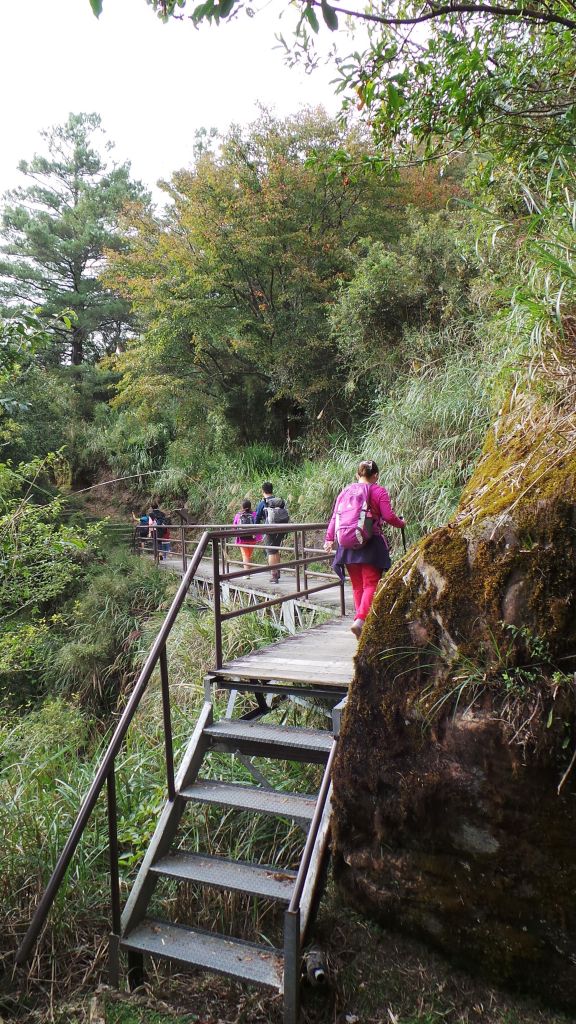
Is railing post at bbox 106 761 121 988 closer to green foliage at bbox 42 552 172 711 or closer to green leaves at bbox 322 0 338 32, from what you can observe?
green leaves at bbox 322 0 338 32

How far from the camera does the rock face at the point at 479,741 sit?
255 centimetres

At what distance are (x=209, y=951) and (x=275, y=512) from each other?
680cm

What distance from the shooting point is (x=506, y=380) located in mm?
4020

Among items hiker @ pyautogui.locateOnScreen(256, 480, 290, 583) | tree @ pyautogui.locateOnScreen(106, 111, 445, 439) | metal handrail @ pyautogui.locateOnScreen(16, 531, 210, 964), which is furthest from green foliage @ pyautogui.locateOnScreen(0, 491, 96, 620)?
tree @ pyautogui.locateOnScreen(106, 111, 445, 439)

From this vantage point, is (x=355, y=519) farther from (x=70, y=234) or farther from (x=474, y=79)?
(x=70, y=234)

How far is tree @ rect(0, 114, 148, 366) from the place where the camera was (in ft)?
71.2

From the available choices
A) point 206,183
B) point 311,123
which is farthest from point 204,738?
point 311,123

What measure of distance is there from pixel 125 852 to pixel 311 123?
14884mm

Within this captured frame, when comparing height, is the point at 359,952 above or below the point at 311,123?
below

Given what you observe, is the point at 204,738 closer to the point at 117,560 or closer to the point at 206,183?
the point at 117,560

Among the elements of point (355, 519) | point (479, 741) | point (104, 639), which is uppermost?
point (355, 519)

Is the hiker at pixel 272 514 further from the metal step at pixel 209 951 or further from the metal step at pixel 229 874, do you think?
the metal step at pixel 209 951

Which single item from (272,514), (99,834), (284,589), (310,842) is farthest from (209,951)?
(272,514)

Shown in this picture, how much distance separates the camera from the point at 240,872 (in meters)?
3.27
